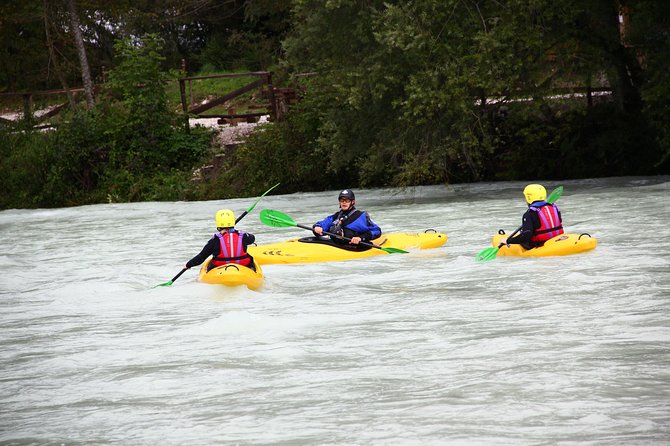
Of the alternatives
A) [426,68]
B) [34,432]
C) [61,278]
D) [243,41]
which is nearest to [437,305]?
[34,432]

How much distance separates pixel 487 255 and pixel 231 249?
267 centimetres

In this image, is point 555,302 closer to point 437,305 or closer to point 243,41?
point 437,305

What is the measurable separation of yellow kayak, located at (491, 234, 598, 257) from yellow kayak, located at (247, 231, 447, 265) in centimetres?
130

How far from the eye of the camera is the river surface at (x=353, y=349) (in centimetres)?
590

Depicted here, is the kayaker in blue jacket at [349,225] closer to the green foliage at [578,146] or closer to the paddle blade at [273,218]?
the paddle blade at [273,218]

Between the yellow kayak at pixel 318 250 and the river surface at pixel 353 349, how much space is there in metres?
0.13

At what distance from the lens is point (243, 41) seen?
27375 millimetres

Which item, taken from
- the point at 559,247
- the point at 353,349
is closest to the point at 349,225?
the point at 559,247

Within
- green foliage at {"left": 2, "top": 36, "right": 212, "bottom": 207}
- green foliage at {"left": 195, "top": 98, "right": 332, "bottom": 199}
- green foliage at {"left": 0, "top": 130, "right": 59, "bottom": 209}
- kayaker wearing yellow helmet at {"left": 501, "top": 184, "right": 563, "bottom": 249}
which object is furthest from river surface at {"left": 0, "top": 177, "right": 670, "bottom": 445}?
green foliage at {"left": 0, "top": 130, "right": 59, "bottom": 209}

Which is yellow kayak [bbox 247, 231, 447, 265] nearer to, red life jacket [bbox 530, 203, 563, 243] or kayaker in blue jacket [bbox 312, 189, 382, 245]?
kayaker in blue jacket [bbox 312, 189, 382, 245]

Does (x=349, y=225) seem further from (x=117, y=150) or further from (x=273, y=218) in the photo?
(x=117, y=150)

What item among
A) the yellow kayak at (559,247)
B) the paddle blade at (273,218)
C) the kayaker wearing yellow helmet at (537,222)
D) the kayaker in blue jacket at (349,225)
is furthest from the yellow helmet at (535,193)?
the paddle blade at (273,218)

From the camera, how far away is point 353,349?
7.57m

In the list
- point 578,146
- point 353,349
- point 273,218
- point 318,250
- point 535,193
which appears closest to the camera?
point 353,349
